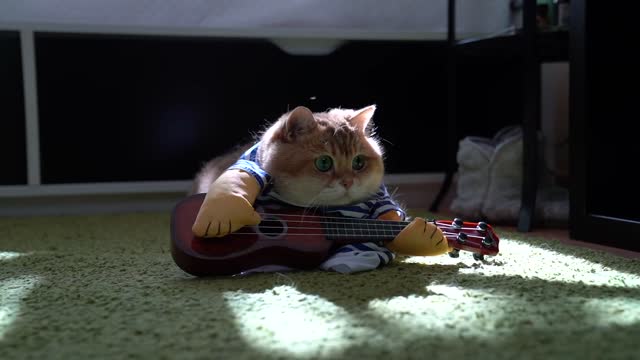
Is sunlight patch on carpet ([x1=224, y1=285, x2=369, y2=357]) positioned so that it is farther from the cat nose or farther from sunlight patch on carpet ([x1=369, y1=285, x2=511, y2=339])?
the cat nose

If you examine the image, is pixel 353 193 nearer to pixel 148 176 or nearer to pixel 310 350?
pixel 310 350

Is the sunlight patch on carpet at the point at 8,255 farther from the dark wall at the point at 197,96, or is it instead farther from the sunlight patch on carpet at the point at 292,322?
the dark wall at the point at 197,96

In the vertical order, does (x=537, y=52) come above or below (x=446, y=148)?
above

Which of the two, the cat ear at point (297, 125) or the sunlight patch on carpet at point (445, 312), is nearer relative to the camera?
the sunlight patch on carpet at point (445, 312)

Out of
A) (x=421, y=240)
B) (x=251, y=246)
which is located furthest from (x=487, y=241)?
(x=251, y=246)

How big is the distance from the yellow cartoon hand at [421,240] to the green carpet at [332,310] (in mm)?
35

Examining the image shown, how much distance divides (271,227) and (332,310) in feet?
1.01

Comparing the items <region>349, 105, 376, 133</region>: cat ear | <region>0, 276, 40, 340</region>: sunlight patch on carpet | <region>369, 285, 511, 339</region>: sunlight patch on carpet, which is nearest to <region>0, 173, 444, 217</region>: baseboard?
<region>349, 105, 376, 133</region>: cat ear

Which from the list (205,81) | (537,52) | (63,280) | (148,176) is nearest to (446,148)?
(537,52)

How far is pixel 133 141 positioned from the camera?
2350 mm

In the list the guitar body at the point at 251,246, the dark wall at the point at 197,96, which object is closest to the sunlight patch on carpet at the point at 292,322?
the guitar body at the point at 251,246

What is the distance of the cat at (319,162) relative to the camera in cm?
120

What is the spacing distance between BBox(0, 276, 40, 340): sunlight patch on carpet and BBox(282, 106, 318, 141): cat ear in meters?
0.55

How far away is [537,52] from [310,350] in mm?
1462
